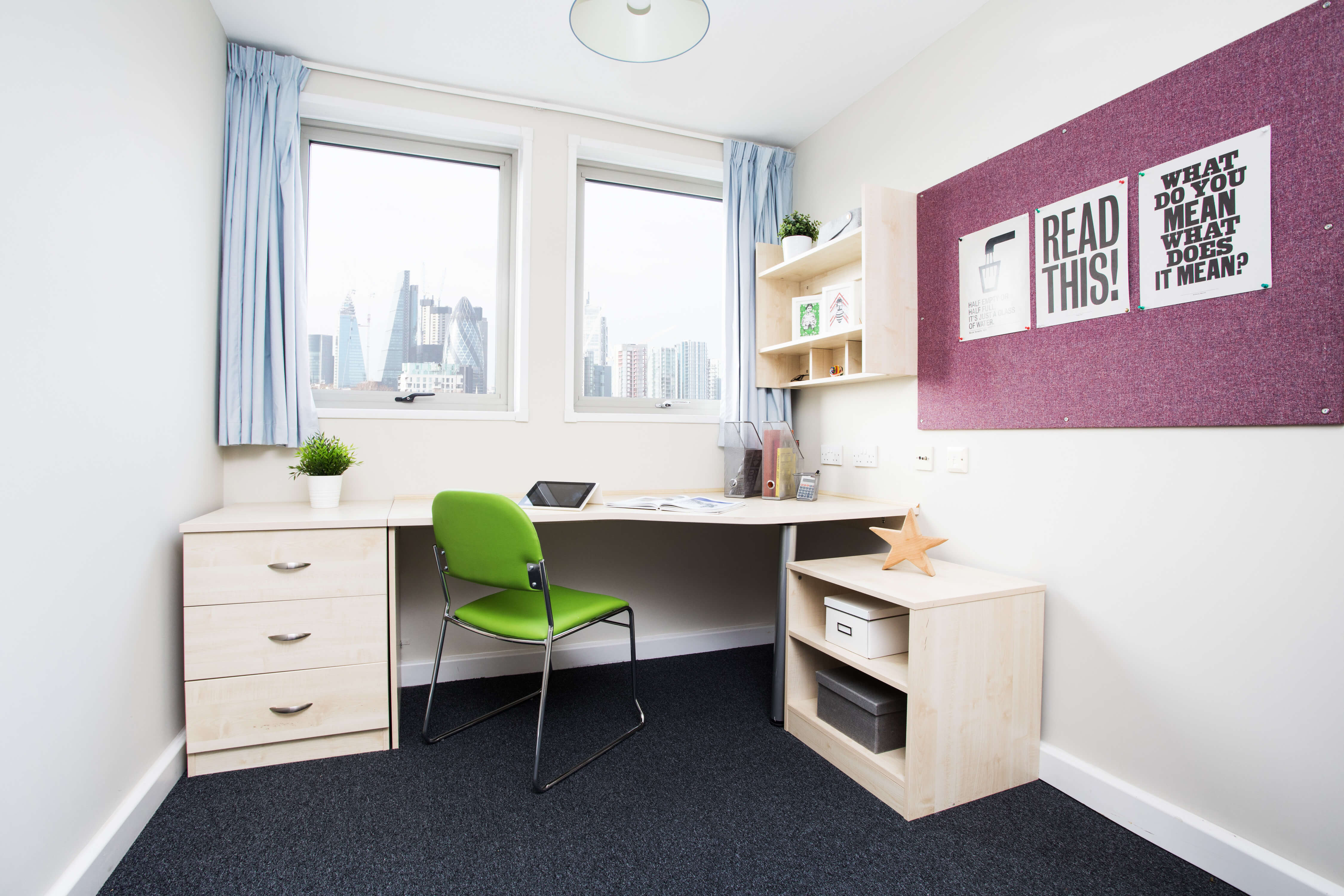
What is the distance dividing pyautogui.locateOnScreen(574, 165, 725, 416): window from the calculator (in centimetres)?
63

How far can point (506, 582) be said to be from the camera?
5.87 feet

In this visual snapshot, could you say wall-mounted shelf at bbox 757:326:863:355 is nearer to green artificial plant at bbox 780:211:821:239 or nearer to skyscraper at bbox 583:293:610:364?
green artificial plant at bbox 780:211:821:239

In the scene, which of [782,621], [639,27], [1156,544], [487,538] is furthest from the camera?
[782,621]

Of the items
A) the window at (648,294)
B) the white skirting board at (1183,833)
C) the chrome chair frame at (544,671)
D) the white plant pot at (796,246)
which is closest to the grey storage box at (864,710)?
the white skirting board at (1183,833)

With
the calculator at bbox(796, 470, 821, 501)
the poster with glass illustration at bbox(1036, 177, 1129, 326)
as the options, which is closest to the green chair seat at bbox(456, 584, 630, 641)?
the calculator at bbox(796, 470, 821, 501)

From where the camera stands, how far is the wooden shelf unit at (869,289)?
7.11 ft

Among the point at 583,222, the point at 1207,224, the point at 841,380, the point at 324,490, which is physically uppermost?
the point at 583,222

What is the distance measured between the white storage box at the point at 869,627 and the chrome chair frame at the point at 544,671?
65 cm

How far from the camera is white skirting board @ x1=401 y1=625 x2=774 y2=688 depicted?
2.49 m

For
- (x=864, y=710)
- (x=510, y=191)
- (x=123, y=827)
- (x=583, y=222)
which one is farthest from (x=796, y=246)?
(x=123, y=827)

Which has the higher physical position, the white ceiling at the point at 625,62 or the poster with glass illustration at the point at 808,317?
the white ceiling at the point at 625,62

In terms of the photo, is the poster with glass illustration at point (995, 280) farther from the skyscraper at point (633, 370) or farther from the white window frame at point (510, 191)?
the white window frame at point (510, 191)

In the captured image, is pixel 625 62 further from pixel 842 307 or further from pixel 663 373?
pixel 663 373

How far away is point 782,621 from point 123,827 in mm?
1792
